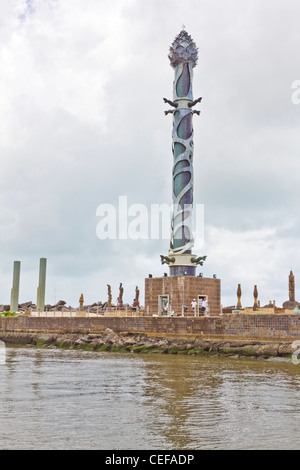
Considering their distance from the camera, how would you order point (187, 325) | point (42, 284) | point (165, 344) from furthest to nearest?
1. point (42, 284)
2. point (187, 325)
3. point (165, 344)

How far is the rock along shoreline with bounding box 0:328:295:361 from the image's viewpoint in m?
25.9

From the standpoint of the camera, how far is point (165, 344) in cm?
3027

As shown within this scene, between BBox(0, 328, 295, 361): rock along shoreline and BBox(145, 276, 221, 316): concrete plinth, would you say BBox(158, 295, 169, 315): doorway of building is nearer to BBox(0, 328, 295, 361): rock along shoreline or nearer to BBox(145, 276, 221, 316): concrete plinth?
BBox(145, 276, 221, 316): concrete plinth

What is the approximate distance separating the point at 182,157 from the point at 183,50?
902cm

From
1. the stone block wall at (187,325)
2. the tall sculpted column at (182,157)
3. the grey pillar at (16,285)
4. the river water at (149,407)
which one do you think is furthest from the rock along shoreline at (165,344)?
the grey pillar at (16,285)

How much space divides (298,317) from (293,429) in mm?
16814

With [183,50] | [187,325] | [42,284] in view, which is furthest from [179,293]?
[183,50]

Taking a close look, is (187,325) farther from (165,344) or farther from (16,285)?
(16,285)

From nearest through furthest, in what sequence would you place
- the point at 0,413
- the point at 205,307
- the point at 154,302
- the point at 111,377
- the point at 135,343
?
the point at 0,413 < the point at 111,377 < the point at 135,343 < the point at 205,307 < the point at 154,302

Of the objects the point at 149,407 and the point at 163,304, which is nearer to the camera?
the point at 149,407

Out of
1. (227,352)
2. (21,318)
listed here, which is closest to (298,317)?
(227,352)

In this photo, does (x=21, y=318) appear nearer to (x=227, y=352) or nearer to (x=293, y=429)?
(x=227, y=352)

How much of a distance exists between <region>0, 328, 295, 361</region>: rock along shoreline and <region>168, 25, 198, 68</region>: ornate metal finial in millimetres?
21849
